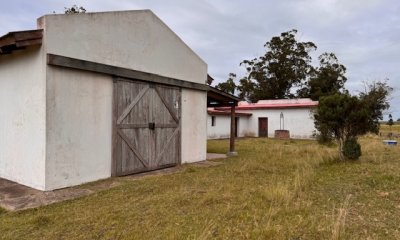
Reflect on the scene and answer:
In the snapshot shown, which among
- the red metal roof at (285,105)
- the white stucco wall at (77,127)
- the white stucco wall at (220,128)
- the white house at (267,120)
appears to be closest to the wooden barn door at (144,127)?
the white stucco wall at (77,127)

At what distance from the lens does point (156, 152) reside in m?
9.69

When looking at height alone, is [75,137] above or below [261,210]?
above

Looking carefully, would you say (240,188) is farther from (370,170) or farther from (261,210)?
(370,170)

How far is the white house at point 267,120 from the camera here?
2745 centimetres

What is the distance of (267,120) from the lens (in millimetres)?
31297

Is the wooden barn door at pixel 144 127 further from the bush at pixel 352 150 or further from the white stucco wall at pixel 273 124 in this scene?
the white stucco wall at pixel 273 124

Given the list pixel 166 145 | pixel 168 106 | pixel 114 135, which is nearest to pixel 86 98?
pixel 114 135

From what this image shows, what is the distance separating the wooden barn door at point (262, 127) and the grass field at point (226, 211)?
23.0 meters

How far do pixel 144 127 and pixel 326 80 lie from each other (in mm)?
37302

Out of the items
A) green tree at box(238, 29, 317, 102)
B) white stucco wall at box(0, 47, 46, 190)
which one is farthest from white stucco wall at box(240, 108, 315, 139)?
white stucco wall at box(0, 47, 46, 190)

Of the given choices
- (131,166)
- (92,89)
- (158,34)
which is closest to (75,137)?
(92,89)

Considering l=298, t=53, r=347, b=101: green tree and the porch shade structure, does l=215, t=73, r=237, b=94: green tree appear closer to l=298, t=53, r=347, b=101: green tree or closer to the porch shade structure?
l=298, t=53, r=347, b=101: green tree

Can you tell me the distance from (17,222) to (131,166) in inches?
159

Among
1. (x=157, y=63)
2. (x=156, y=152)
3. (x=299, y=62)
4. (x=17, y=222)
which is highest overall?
(x=299, y=62)
